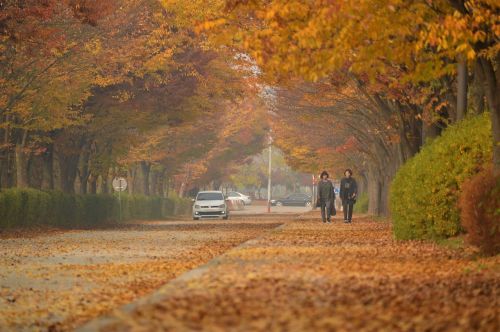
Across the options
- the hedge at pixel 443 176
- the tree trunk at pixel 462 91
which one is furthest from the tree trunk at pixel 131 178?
Answer: the hedge at pixel 443 176

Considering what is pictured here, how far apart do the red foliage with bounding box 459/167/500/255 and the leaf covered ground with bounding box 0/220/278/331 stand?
4.57 meters

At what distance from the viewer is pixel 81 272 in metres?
18.9

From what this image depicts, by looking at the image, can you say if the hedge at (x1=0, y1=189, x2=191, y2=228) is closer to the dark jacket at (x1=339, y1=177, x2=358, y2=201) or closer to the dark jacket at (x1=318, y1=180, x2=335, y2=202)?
the dark jacket at (x1=318, y1=180, x2=335, y2=202)

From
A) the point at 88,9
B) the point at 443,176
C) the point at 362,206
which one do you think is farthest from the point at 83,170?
the point at 443,176

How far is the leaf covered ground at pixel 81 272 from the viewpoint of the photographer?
13.0 m

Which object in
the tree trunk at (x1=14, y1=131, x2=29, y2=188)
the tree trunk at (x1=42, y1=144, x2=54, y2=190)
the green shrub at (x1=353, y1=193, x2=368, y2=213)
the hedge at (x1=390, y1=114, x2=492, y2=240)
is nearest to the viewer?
the hedge at (x1=390, y1=114, x2=492, y2=240)

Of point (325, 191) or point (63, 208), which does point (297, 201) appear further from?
point (63, 208)

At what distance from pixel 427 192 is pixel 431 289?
10.5 meters

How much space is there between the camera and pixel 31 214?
3947 cm

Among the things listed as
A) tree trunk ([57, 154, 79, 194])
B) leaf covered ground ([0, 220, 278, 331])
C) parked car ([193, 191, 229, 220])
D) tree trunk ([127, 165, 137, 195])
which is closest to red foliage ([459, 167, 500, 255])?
leaf covered ground ([0, 220, 278, 331])

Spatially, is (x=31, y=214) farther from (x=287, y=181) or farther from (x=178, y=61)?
(x=287, y=181)

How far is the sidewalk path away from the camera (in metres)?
10.1

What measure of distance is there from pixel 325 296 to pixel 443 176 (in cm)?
1108

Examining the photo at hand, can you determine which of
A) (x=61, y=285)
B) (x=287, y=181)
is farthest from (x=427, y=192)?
(x=287, y=181)
